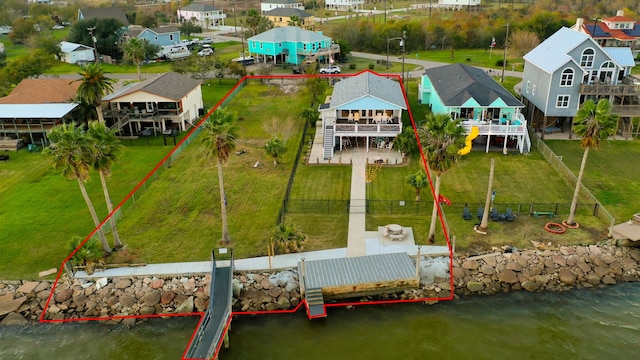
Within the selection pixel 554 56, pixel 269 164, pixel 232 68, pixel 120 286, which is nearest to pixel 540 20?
pixel 554 56

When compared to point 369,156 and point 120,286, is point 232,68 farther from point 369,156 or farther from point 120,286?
point 120,286

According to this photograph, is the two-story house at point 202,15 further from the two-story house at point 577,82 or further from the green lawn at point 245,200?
the two-story house at point 577,82

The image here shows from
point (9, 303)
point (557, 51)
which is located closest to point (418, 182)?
point (557, 51)

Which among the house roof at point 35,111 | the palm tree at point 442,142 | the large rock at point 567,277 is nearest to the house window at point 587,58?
the palm tree at point 442,142

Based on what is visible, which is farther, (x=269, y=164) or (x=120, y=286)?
(x=269, y=164)

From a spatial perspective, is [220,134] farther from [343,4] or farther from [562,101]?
[343,4]
